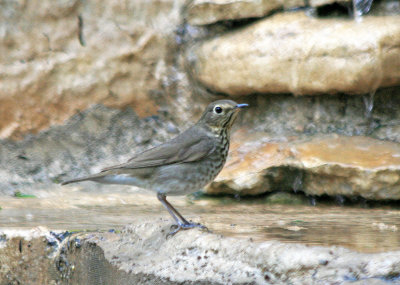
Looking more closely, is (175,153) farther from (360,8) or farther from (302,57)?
(360,8)

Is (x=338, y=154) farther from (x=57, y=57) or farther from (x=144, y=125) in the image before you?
(x=57, y=57)

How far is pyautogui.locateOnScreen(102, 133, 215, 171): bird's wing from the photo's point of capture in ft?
12.3

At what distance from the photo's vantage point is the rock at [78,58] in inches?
197

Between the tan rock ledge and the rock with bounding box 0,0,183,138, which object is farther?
the rock with bounding box 0,0,183,138

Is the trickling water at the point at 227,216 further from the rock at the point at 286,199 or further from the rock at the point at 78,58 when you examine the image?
the rock at the point at 78,58

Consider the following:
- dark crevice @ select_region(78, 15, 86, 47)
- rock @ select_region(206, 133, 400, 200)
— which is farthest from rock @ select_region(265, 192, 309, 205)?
dark crevice @ select_region(78, 15, 86, 47)

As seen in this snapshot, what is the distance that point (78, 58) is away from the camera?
16.6 ft

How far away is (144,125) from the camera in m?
5.20

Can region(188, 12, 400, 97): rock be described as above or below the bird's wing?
above

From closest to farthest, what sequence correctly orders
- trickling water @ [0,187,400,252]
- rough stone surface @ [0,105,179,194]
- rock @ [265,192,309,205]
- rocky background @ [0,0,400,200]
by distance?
trickling water @ [0,187,400,252] < rocky background @ [0,0,400,200] < rock @ [265,192,309,205] < rough stone surface @ [0,105,179,194]

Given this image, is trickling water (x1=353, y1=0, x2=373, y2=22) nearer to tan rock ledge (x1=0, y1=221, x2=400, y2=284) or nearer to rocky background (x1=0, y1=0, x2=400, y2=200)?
rocky background (x1=0, y1=0, x2=400, y2=200)

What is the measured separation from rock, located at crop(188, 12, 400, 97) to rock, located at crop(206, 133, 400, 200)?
38cm

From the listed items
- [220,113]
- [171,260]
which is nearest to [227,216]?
[220,113]

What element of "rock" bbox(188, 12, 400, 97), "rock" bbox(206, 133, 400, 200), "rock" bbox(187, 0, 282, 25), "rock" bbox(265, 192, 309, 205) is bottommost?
"rock" bbox(265, 192, 309, 205)
